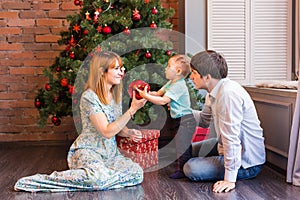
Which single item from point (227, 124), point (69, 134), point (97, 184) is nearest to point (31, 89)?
point (69, 134)

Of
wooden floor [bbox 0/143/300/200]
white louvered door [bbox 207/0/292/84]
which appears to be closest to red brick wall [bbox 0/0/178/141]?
white louvered door [bbox 207/0/292/84]

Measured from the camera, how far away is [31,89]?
4531 mm

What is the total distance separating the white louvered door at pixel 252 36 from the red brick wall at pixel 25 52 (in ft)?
1.89

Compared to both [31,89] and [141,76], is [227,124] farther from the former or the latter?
[31,89]

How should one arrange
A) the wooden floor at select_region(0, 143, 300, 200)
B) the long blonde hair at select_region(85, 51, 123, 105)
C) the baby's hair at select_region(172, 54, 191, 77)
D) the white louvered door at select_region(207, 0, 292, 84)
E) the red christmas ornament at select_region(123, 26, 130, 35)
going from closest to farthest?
the wooden floor at select_region(0, 143, 300, 200)
the long blonde hair at select_region(85, 51, 123, 105)
the baby's hair at select_region(172, 54, 191, 77)
the red christmas ornament at select_region(123, 26, 130, 35)
the white louvered door at select_region(207, 0, 292, 84)

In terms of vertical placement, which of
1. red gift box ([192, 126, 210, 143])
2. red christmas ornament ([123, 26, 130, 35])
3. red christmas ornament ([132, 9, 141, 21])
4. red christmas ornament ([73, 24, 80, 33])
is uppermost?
red christmas ornament ([132, 9, 141, 21])

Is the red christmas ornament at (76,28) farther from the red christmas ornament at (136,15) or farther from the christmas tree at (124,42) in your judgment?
the red christmas ornament at (136,15)

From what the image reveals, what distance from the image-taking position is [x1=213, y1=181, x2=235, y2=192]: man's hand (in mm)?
2699

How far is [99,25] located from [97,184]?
1.29m

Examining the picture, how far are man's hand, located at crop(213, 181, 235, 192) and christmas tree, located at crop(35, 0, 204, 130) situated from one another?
103 centimetres

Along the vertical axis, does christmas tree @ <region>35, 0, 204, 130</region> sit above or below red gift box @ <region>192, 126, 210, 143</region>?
above

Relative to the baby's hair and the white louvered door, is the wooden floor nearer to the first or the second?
the baby's hair

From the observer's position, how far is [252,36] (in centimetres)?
413

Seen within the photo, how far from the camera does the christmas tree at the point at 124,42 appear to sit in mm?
3541
